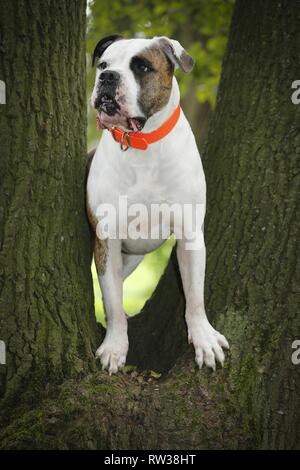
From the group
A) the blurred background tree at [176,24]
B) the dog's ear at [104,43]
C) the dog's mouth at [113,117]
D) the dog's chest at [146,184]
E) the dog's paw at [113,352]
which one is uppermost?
the blurred background tree at [176,24]

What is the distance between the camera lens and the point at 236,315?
11.8ft

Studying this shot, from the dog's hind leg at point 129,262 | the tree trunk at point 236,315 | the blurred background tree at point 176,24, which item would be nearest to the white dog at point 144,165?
the tree trunk at point 236,315

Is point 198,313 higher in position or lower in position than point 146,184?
lower

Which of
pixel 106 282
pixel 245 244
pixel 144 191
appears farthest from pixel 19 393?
pixel 245 244

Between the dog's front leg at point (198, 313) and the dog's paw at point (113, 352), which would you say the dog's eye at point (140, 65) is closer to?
the dog's front leg at point (198, 313)

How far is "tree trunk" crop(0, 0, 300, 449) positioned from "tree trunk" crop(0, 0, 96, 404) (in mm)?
187

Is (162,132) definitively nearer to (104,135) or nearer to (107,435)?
(104,135)

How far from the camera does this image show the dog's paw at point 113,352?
3.54 m

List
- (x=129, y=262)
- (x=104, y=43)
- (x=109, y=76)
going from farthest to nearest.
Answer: (x=129, y=262) < (x=104, y=43) < (x=109, y=76)

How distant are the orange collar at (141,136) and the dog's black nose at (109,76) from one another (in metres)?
0.31

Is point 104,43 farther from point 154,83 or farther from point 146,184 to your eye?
Result: point 146,184

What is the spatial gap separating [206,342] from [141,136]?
1.26 meters

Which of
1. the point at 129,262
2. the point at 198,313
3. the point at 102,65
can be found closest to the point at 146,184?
the point at 102,65

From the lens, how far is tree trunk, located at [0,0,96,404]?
10.5ft
